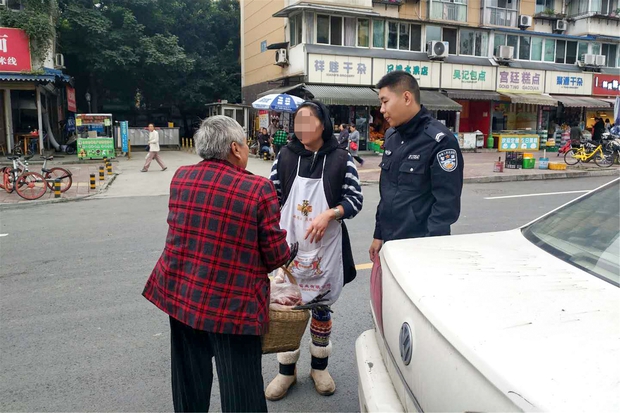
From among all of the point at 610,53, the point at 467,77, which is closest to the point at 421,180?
the point at 467,77

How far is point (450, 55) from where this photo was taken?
24.8 m

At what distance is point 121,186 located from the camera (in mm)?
13031

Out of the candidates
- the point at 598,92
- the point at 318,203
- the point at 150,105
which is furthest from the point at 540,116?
the point at 318,203

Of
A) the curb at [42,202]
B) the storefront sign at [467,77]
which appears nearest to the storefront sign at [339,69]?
→ the storefront sign at [467,77]

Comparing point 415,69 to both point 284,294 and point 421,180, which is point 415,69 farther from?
point 284,294

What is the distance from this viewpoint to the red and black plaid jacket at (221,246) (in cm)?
211

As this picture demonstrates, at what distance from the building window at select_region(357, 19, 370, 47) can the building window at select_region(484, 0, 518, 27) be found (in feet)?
22.9

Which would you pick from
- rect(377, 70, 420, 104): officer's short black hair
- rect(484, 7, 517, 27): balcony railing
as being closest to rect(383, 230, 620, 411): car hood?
rect(377, 70, 420, 104): officer's short black hair

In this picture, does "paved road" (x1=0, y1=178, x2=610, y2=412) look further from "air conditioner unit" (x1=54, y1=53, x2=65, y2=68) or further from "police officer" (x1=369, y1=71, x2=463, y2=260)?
"air conditioner unit" (x1=54, y1=53, x2=65, y2=68)

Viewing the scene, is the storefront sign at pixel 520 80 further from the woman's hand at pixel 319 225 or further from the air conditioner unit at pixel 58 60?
the woman's hand at pixel 319 225

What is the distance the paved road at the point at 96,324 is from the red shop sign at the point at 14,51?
38.8 feet

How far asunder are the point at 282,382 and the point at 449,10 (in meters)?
24.8

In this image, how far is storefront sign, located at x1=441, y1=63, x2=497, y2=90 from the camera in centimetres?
2425

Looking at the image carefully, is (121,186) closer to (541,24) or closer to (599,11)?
(541,24)
